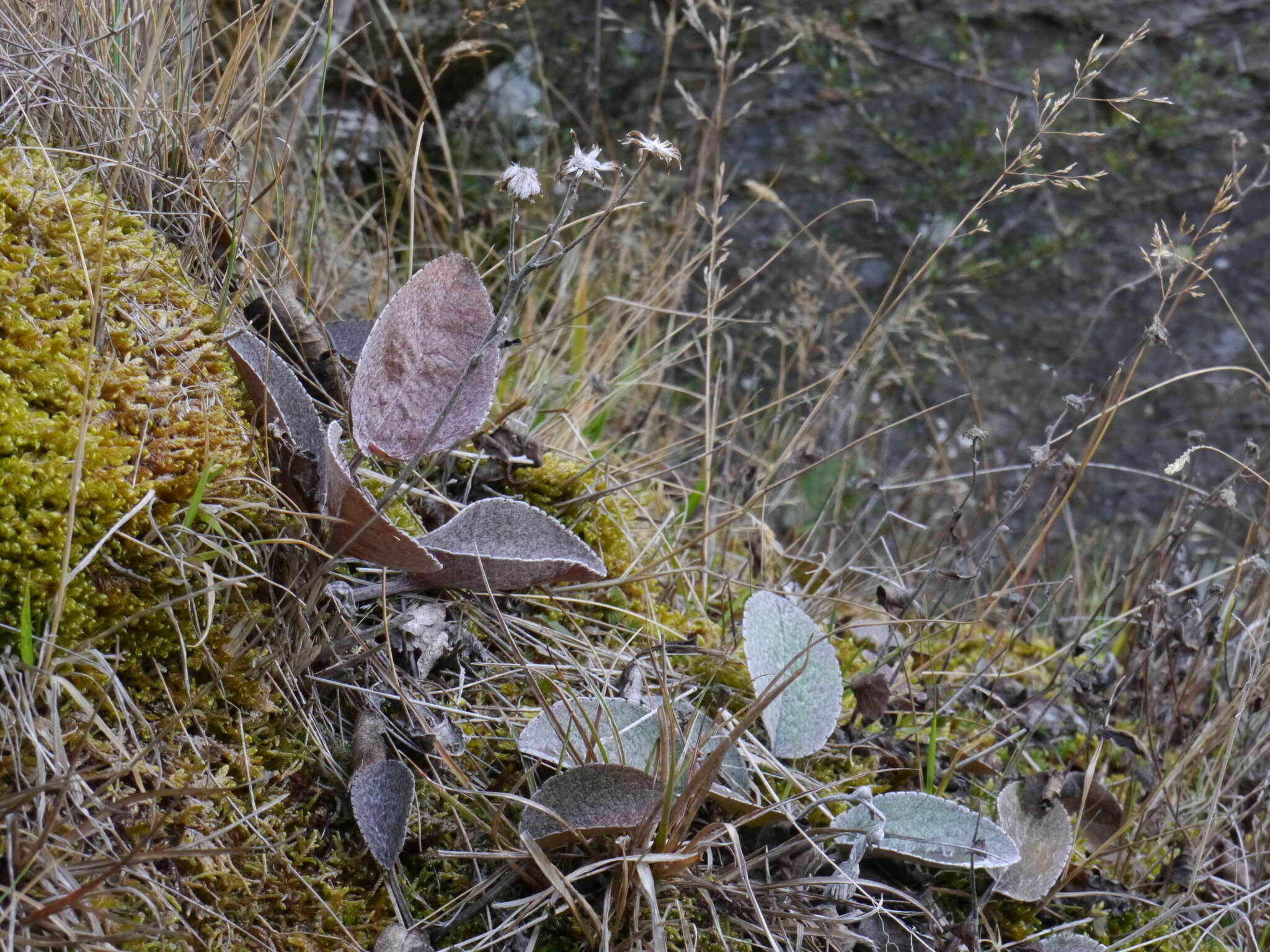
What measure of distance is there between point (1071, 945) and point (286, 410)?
1.21 meters

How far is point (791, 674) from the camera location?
1.42m

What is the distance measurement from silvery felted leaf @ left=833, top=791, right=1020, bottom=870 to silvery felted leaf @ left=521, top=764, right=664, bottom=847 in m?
0.29

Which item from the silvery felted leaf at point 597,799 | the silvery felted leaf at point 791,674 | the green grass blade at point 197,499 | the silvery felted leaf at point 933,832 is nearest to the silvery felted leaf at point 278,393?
the green grass blade at point 197,499

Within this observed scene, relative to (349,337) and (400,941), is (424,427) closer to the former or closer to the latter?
(349,337)

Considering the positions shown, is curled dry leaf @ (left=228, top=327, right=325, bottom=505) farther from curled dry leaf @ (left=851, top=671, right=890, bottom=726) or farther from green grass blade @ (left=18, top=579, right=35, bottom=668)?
curled dry leaf @ (left=851, top=671, right=890, bottom=726)

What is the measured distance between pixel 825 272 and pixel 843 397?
57 centimetres

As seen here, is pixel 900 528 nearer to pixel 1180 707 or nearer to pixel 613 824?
pixel 1180 707

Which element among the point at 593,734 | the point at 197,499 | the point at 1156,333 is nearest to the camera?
the point at 197,499

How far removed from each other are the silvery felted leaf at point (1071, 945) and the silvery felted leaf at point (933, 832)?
11 centimetres

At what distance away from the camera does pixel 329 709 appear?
1209 mm

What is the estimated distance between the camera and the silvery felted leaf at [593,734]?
46.2 inches

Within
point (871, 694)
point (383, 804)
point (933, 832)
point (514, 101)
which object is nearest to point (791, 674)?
point (871, 694)

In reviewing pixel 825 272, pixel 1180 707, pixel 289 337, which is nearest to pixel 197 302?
pixel 289 337

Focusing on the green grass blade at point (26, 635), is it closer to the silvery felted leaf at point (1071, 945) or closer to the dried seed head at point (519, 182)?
the dried seed head at point (519, 182)
